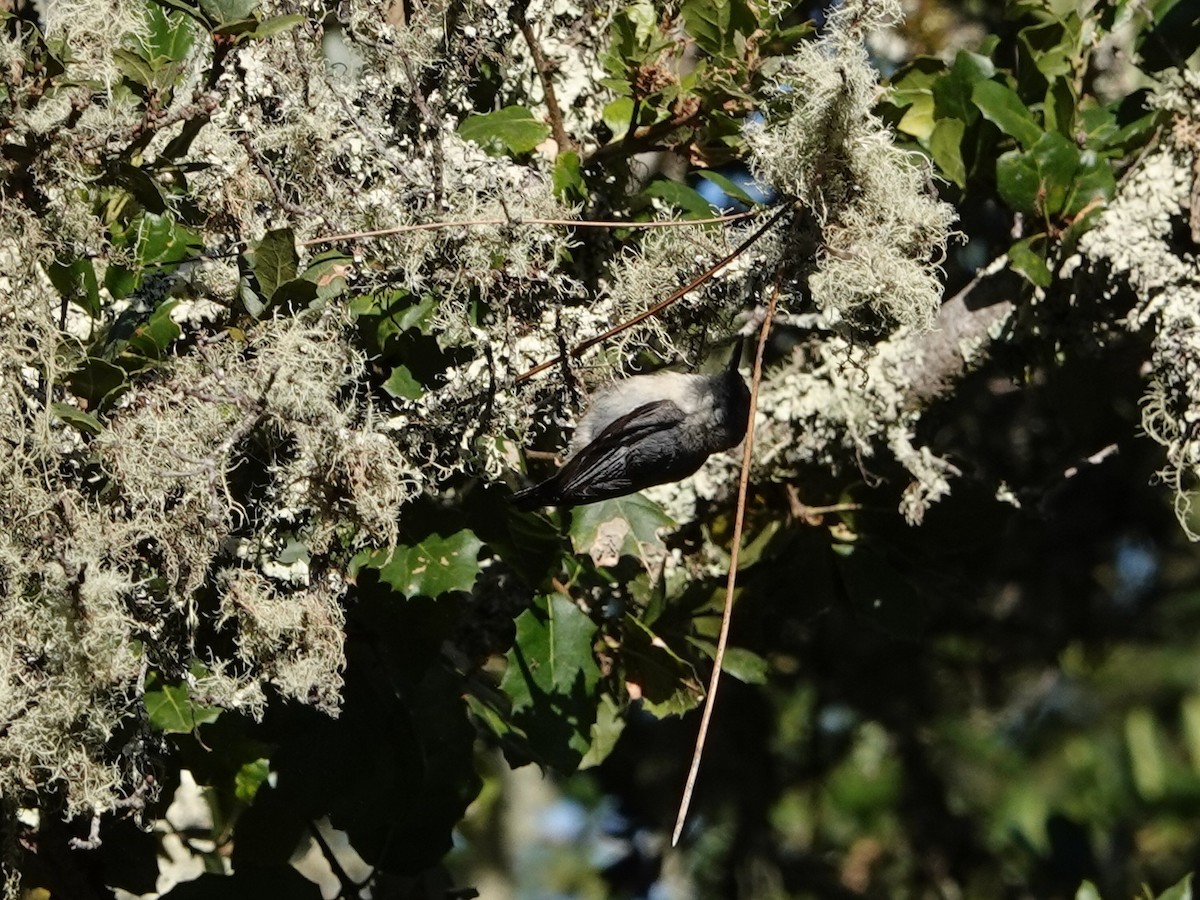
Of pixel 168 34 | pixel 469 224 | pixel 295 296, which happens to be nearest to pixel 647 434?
pixel 469 224

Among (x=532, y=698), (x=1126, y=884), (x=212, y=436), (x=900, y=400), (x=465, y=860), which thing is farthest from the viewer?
(x=465, y=860)

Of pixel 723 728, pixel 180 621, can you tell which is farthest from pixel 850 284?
pixel 723 728

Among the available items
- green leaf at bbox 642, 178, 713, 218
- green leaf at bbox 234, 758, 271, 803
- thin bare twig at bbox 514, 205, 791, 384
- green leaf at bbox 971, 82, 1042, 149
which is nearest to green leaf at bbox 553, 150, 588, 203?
green leaf at bbox 642, 178, 713, 218

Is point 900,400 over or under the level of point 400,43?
under

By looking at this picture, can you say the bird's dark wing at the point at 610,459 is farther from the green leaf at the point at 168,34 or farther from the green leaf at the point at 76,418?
the green leaf at the point at 168,34

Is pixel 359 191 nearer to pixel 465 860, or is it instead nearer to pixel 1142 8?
pixel 1142 8
